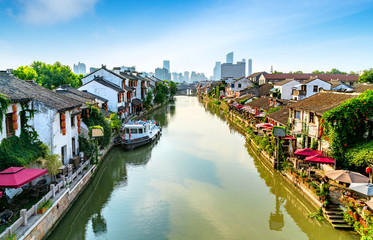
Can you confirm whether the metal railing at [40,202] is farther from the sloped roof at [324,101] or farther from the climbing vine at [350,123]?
the sloped roof at [324,101]

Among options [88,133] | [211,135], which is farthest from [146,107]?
[88,133]

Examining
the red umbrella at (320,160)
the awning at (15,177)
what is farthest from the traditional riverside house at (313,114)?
the awning at (15,177)

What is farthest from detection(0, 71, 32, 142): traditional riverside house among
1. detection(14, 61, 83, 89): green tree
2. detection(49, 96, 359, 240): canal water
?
detection(14, 61, 83, 89): green tree

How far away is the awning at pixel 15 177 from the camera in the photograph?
42.9 feet

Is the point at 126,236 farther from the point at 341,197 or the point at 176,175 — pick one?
the point at 341,197

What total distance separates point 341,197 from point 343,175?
1298 millimetres

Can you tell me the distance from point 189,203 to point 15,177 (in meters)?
10.1

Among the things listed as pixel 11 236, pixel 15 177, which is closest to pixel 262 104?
pixel 15 177

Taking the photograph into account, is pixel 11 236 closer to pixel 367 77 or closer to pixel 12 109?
pixel 12 109

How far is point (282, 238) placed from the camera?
15.0 metres

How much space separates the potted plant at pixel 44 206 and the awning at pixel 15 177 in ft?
4.41

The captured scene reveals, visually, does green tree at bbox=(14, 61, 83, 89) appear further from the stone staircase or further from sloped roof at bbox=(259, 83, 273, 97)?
the stone staircase

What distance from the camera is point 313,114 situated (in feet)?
79.0

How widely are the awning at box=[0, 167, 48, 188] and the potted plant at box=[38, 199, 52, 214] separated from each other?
1345 millimetres
